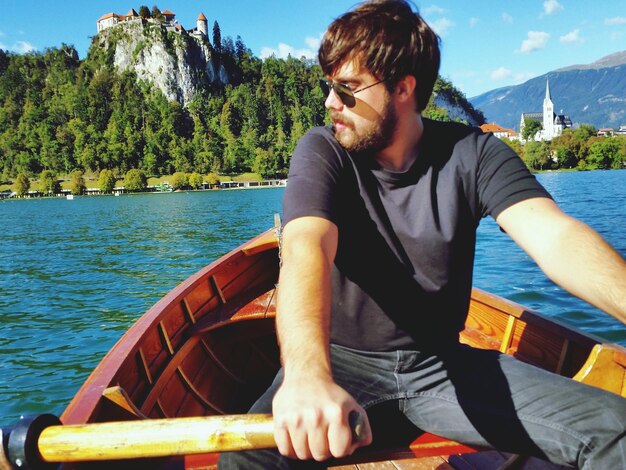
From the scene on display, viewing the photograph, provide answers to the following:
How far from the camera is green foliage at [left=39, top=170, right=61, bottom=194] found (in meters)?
98.4

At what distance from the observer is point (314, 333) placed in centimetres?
126

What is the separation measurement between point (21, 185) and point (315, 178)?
4339 inches

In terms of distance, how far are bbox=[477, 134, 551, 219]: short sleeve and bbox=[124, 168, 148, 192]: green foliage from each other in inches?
4141

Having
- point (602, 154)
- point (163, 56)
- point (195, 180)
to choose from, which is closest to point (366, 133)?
point (195, 180)

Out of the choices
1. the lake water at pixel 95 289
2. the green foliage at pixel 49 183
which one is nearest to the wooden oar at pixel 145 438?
the lake water at pixel 95 289

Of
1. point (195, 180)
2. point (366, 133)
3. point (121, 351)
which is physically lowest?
point (195, 180)

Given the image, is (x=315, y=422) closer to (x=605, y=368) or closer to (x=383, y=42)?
(x=383, y=42)

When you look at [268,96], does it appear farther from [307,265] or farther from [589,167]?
[307,265]

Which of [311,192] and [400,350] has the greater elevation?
[311,192]

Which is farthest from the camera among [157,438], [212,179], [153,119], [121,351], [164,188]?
[153,119]

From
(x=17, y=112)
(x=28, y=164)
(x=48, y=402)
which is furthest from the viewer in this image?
(x=17, y=112)

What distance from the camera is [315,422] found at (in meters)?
1.04

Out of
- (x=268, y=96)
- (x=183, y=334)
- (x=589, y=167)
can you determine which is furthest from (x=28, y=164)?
(x=183, y=334)

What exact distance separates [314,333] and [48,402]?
687 cm
